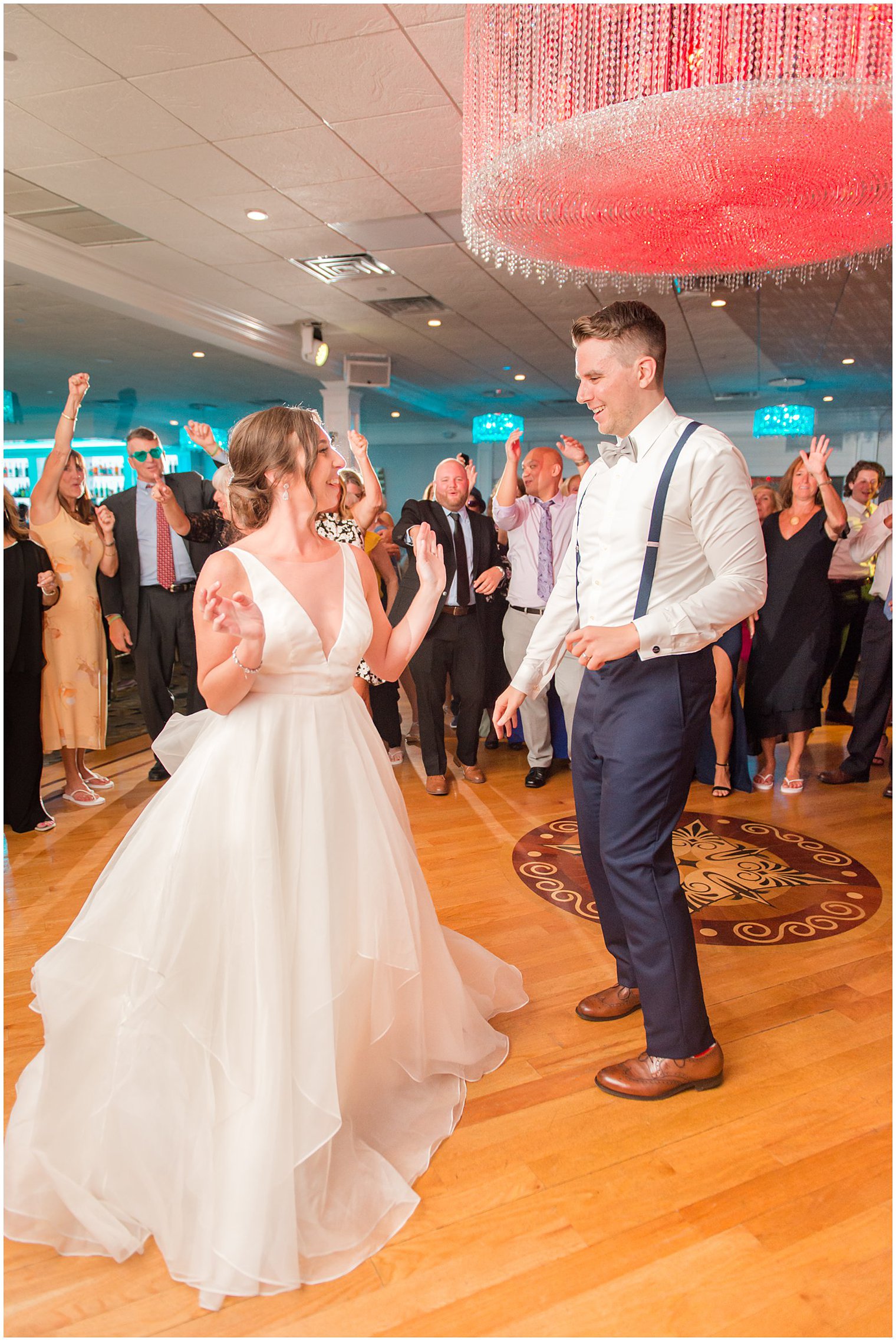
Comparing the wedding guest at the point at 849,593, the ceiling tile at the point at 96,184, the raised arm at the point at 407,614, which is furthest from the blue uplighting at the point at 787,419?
the raised arm at the point at 407,614

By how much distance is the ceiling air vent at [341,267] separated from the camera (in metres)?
6.52

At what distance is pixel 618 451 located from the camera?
206cm

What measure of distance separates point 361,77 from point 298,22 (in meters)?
0.46

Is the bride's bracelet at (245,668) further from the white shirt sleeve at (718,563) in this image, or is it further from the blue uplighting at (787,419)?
the blue uplighting at (787,419)

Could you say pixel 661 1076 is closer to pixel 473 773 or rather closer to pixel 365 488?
pixel 365 488

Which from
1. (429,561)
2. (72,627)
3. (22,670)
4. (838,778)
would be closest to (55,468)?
(72,627)

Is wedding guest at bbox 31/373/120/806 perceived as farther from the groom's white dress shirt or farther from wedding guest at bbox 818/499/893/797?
wedding guest at bbox 818/499/893/797

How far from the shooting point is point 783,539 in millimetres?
4539

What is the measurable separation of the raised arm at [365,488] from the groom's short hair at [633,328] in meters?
0.93

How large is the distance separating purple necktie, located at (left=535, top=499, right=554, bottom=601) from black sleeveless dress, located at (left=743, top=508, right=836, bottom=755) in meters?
1.11

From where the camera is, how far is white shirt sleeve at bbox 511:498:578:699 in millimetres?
2277

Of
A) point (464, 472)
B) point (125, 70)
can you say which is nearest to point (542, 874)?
point (464, 472)

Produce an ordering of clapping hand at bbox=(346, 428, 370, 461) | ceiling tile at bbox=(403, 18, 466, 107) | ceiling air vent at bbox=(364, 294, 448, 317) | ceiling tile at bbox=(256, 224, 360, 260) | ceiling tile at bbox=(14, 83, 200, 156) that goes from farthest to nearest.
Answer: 1. ceiling air vent at bbox=(364, 294, 448, 317)
2. ceiling tile at bbox=(256, 224, 360, 260)
3. ceiling tile at bbox=(14, 83, 200, 156)
4. ceiling tile at bbox=(403, 18, 466, 107)
5. clapping hand at bbox=(346, 428, 370, 461)

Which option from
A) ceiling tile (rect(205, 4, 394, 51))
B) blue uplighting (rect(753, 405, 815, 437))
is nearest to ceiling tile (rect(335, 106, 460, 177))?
ceiling tile (rect(205, 4, 394, 51))
